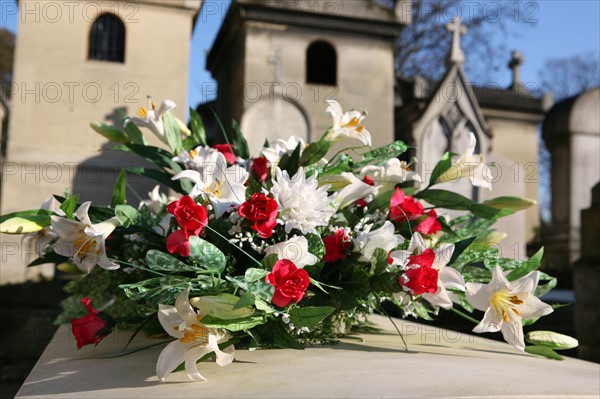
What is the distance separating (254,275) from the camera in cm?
173

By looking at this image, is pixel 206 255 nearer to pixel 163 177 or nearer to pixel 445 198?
pixel 163 177

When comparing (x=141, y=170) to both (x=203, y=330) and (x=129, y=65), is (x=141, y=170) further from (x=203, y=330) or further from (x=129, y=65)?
(x=129, y=65)

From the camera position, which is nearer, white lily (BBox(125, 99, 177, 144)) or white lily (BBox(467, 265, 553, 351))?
white lily (BBox(467, 265, 553, 351))

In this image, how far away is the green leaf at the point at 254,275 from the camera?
1.71 metres

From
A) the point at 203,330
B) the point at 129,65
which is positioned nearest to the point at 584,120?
the point at 129,65

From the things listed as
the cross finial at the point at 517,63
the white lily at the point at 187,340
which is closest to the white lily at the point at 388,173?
the white lily at the point at 187,340

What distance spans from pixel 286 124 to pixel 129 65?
2.67 m

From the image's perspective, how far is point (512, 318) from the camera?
1845mm

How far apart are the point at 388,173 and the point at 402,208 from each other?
10.0 inches

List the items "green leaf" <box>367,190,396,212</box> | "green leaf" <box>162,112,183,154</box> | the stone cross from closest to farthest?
"green leaf" <box>367,190,396,212</box> → "green leaf" <box>162,112,183,154</box> → the stone cross

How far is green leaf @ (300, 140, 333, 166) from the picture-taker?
95.0 inches

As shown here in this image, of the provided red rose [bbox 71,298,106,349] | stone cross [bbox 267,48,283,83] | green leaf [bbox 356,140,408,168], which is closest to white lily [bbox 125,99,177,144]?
green leaf [bbox 356,140,408,168]

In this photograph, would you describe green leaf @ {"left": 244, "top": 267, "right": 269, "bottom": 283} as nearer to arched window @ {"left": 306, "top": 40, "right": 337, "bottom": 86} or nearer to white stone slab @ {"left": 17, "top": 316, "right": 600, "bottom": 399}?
white stone slab @ {"left": 17, "top": 316, "right": 600, "bottom": 399}

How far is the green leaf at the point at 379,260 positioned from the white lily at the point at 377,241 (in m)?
0.03
